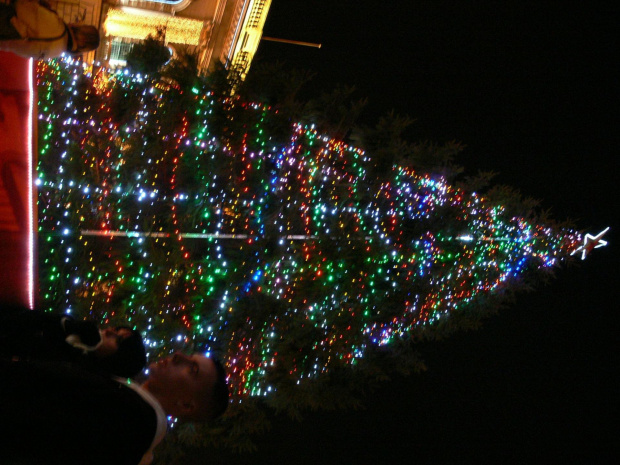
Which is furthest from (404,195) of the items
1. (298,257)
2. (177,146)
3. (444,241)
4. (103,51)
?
(103,51)

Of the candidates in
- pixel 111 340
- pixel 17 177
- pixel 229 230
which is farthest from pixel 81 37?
pixel 229 230

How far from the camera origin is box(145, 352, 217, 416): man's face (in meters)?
2.17

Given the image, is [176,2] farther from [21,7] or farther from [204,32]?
[21,7]

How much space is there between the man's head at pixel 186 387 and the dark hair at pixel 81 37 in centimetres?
155

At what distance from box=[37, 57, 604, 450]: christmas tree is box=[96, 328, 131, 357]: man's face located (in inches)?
69.2

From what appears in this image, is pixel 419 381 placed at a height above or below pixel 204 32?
below

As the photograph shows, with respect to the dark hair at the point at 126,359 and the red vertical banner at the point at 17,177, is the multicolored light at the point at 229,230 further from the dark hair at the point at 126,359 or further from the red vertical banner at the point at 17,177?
the dark hair at the point at 126,359

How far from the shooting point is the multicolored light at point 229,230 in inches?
151

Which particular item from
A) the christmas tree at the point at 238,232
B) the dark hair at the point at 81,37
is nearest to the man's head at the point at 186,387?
the dark hair at the point at 81,37

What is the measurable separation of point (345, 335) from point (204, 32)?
747 cm

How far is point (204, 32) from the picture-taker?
9.77 m

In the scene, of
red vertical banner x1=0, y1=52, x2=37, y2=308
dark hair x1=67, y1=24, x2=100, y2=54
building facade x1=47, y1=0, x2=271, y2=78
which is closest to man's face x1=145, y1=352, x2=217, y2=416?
red vertical banner x1=0, y1=52, x2=37, y2=308

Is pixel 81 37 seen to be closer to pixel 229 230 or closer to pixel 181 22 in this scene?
pixel 229 230

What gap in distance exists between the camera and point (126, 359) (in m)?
2.04
